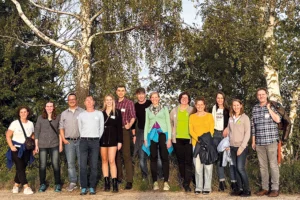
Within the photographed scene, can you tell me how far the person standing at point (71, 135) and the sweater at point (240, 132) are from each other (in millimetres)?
3430

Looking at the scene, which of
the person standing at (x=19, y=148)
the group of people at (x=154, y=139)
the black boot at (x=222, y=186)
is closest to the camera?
the group of people at (x=154, y=139)

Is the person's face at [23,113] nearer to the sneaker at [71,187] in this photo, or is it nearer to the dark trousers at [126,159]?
the sneaker at [71,187]

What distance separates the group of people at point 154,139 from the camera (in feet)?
27.5

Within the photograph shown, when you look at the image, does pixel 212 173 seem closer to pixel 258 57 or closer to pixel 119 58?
pixel 258 57

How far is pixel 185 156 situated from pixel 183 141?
0.33 meters

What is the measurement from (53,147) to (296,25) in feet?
25.4

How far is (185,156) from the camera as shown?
29.2 ft

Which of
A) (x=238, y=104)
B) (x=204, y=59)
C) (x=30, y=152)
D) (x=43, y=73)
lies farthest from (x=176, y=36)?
(x=43, y=73)

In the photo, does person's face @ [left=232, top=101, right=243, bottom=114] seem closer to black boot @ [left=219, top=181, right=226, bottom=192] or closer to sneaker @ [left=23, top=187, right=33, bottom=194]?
black boot @ [left=219, top=181, right=226, bottom=192]

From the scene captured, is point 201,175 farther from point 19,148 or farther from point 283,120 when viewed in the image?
point 19,148

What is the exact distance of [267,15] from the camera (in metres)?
11.8

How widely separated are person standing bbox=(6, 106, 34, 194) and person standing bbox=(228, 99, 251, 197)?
448 cm

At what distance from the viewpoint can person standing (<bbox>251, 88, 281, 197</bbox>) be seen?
8.23 metres

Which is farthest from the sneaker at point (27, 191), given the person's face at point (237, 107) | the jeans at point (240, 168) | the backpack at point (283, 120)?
the backpack at point (283, 120)
